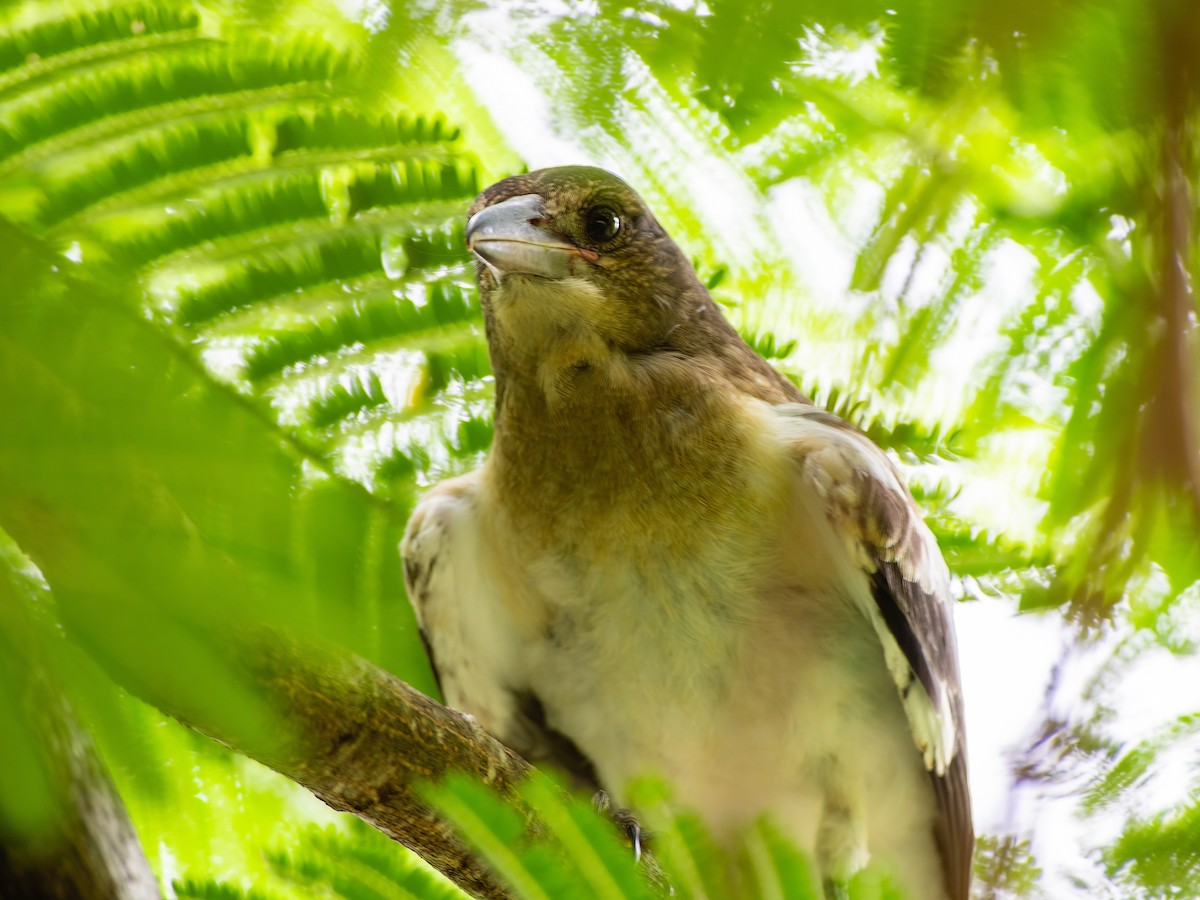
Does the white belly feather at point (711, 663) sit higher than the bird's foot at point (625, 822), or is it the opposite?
the white belly feather at point (711, 663)

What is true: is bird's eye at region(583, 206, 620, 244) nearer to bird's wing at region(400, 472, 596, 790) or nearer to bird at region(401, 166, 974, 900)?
bird at region(401, 166, 974, 900)

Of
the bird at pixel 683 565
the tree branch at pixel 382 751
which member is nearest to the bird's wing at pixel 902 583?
the bird at pixel 683 565

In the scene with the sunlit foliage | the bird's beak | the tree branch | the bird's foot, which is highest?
the bird's beak

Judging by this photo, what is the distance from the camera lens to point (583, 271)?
4.39 meters

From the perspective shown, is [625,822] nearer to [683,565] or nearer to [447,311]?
[683,565]

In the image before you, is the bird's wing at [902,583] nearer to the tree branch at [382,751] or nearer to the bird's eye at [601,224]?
the bird's eye at [601,224]

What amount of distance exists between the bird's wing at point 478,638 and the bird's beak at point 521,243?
2.75 feet

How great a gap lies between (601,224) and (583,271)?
7.7 inches

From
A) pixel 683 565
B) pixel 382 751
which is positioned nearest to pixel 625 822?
pixel 683 565

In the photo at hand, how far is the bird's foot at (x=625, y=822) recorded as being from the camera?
285 centimetres

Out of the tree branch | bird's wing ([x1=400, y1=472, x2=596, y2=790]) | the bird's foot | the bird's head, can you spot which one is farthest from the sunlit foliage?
bird's wing ([x1=400, y1=472, x2=596, y2=790])

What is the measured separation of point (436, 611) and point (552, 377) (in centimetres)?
99

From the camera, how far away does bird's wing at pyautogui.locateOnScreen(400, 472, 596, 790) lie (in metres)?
4.49

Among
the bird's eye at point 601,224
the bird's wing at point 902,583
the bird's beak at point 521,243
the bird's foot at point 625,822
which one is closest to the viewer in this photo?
the bird's foot at point 625,822
